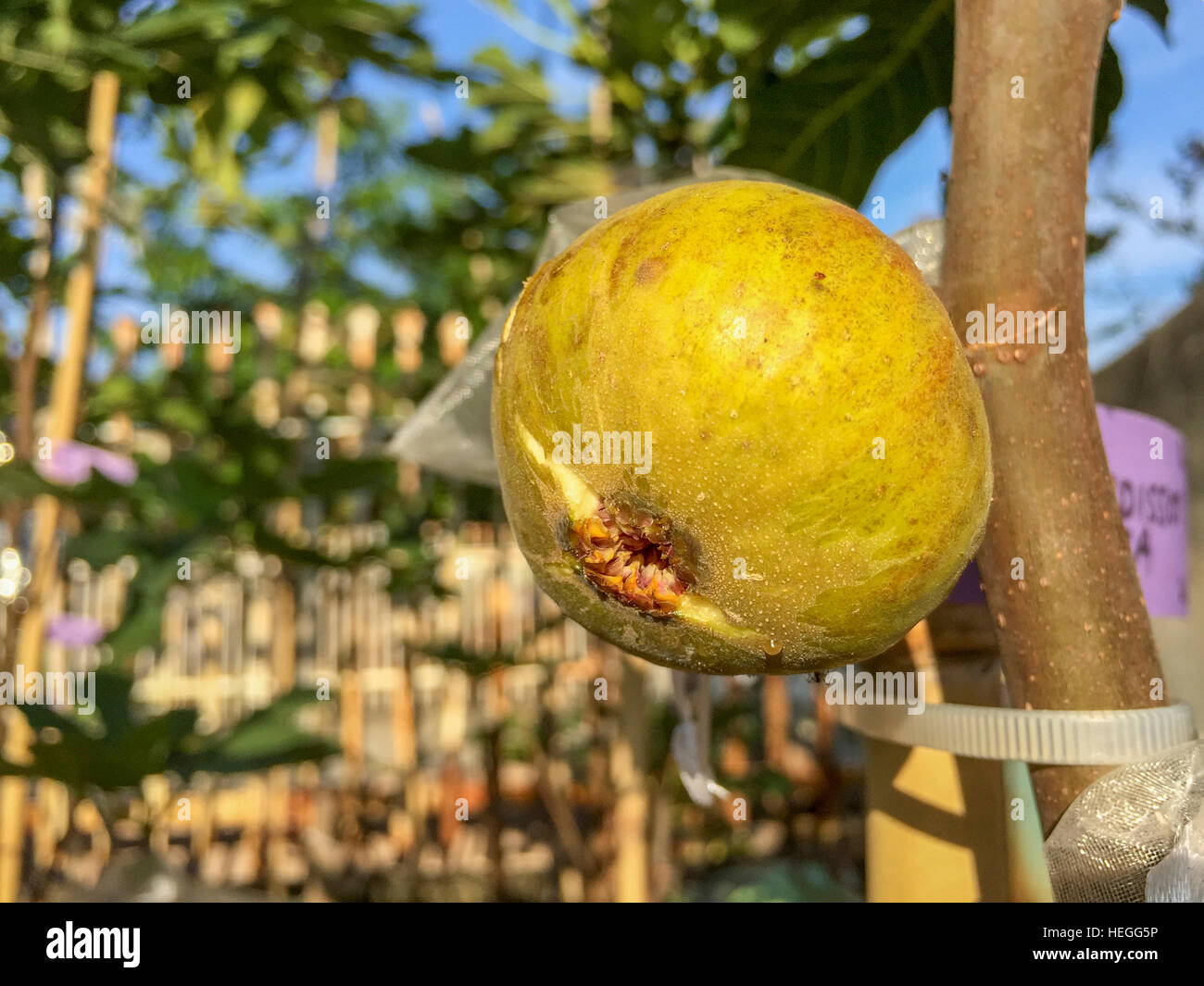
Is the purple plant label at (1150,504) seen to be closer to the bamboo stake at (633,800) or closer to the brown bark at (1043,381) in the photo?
the brown bark at (1043,381)

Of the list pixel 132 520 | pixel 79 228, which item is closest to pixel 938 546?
pixel 79 228

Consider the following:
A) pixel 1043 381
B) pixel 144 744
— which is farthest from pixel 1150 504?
pixel 144 744

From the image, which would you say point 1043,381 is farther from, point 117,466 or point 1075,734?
point 117,466

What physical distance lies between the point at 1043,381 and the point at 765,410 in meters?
0.20

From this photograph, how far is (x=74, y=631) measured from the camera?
166 cm

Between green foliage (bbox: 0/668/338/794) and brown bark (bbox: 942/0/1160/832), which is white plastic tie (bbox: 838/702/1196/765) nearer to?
brown bark (bbox: 942/0/1160/832)

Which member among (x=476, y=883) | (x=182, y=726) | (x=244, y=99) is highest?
(x=244, y=99)

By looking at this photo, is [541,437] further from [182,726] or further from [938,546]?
[182,726]

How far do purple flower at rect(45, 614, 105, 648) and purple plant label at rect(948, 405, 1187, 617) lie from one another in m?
1.58

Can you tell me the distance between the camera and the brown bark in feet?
1.51

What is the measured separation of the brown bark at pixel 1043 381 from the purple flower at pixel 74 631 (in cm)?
163

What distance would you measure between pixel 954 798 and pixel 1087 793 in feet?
0.73

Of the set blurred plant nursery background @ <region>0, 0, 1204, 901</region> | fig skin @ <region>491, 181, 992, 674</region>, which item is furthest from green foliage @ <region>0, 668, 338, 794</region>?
fig skin @ <region>491, 181, 992, 674</region>
